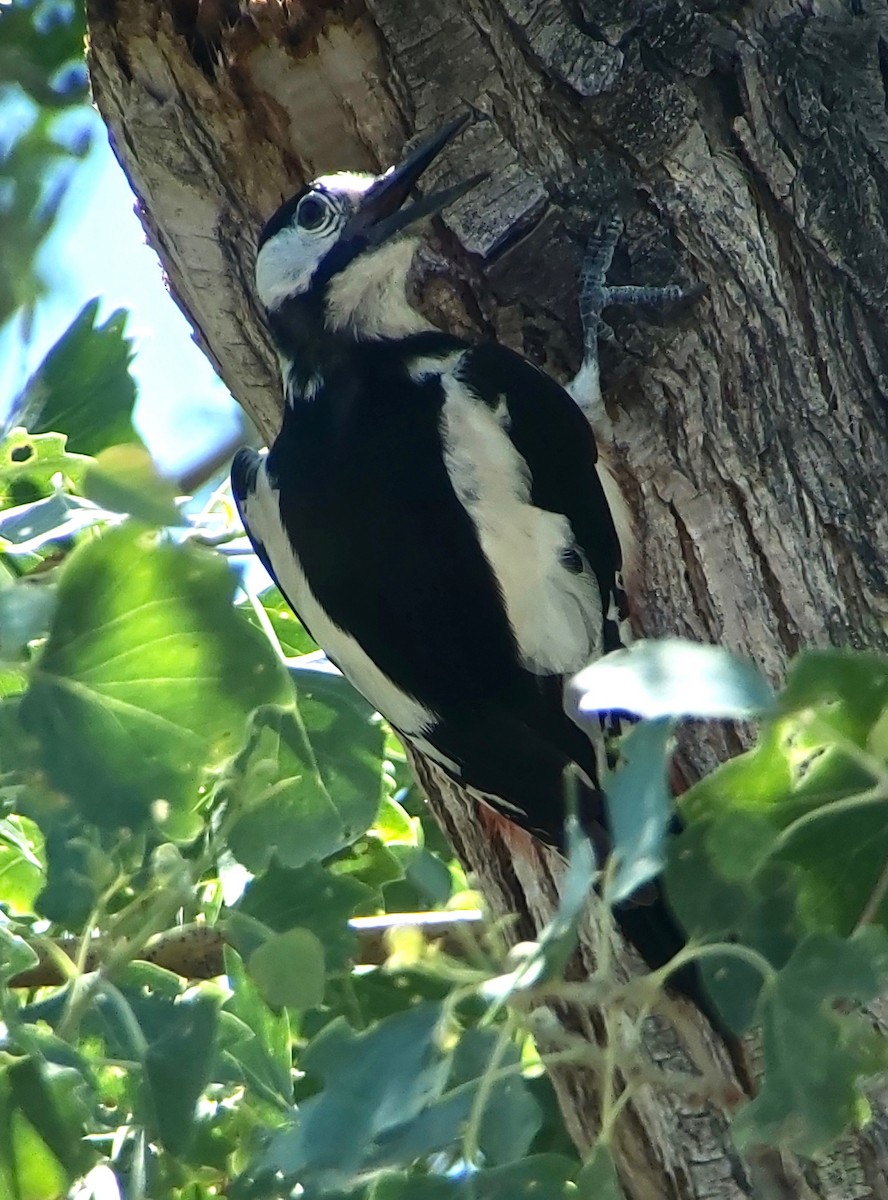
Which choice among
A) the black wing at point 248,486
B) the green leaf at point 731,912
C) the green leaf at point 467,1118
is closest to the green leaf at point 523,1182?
the green leaf at point 467,1118

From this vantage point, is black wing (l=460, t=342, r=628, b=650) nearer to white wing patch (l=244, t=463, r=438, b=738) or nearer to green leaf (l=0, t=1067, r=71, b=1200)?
white wing patch (l=244, t=463, r=438, b=738)

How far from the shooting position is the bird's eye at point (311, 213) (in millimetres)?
1682

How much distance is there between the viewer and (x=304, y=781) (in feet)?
4.15

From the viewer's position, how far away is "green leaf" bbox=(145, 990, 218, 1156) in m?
0.99

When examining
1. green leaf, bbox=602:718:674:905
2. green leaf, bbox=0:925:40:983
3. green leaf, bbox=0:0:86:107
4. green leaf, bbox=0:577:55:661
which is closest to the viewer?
green leaf, bbox=602:718:674:905

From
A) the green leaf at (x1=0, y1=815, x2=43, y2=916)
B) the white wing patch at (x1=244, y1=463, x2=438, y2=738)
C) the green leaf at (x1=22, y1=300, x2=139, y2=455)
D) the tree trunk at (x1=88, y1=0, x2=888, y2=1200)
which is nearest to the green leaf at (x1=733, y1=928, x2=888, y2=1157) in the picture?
the tree trunk at (x1=88, y1=0, x2=888, y2=1200)

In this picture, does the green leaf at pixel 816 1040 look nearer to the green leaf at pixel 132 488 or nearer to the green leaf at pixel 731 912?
the green leaf at pixel 731 912

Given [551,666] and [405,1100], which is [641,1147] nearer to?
[551,666]

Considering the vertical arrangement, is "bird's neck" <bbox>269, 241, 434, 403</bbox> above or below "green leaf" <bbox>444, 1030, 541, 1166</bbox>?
above

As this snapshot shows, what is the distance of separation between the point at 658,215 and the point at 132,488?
925mm

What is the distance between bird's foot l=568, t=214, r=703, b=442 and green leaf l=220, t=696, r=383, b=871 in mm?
454

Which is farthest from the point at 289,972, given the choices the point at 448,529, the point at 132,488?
the point at 448,529

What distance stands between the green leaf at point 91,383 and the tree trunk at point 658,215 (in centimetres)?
20

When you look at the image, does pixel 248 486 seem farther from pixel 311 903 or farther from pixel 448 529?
pixel 311 903
